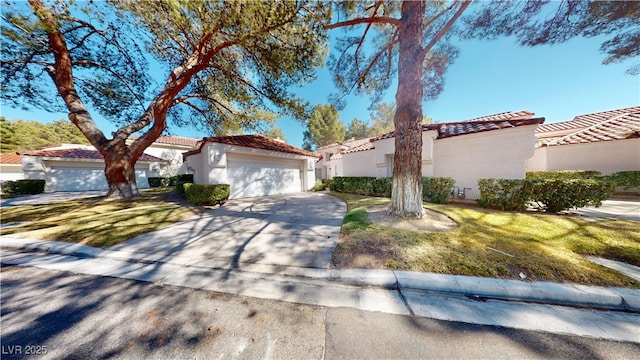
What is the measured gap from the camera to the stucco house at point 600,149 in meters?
8.45

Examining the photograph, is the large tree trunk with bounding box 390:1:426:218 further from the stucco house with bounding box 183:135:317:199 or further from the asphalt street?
the stucco house with bounding box 183:135:317:199

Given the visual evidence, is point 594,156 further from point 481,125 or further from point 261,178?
point 261,178

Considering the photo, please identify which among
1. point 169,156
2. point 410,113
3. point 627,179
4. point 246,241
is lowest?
point 246,241

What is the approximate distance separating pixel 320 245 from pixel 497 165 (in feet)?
24.8

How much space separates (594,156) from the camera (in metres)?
9.24

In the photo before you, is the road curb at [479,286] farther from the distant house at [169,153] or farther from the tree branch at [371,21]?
the distant house at [169,153]

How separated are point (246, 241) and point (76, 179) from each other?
21.8 metres

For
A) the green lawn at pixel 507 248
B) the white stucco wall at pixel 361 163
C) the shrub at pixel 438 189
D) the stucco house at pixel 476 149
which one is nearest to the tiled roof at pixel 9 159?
the white stucco wall at pixel 361 163

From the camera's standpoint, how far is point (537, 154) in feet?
36.9

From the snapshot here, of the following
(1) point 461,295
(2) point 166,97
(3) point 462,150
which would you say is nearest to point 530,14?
(3) point 462,150

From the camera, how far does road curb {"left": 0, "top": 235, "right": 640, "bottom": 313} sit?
2.20 meters

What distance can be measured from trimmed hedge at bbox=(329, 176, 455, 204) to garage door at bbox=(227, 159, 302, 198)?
282 centimetres

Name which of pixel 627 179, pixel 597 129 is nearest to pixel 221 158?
pixel 627 179

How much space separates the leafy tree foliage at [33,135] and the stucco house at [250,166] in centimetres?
3591
